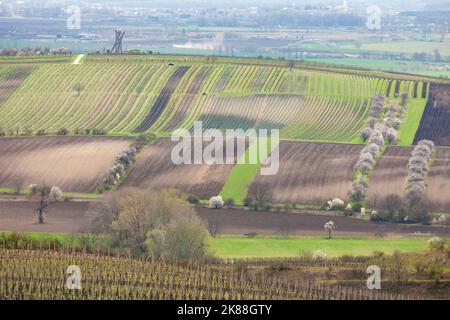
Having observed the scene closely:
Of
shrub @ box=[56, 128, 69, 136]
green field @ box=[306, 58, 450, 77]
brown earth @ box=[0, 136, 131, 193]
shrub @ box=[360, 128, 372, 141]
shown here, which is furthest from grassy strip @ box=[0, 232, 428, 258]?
green field @ box=[306, 58, 450, 77]

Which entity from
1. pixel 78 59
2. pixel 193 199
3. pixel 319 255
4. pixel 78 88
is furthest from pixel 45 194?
pixel 78 59

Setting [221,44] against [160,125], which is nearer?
[160,125]

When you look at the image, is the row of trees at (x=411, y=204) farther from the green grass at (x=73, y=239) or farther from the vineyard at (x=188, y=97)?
the green grass at (x=73, y=239)

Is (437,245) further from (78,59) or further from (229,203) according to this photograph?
(78,59)

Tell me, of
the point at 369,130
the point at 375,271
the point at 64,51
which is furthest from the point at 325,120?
the point at 375,271

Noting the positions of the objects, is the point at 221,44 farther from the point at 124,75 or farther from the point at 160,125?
the point at 160,125

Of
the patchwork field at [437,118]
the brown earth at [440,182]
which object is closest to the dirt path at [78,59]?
the patchwork field at [437,118]

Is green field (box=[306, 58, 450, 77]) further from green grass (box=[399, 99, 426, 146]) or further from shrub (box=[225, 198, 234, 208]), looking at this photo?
shrub (box=[225, 198, 234, 208])
